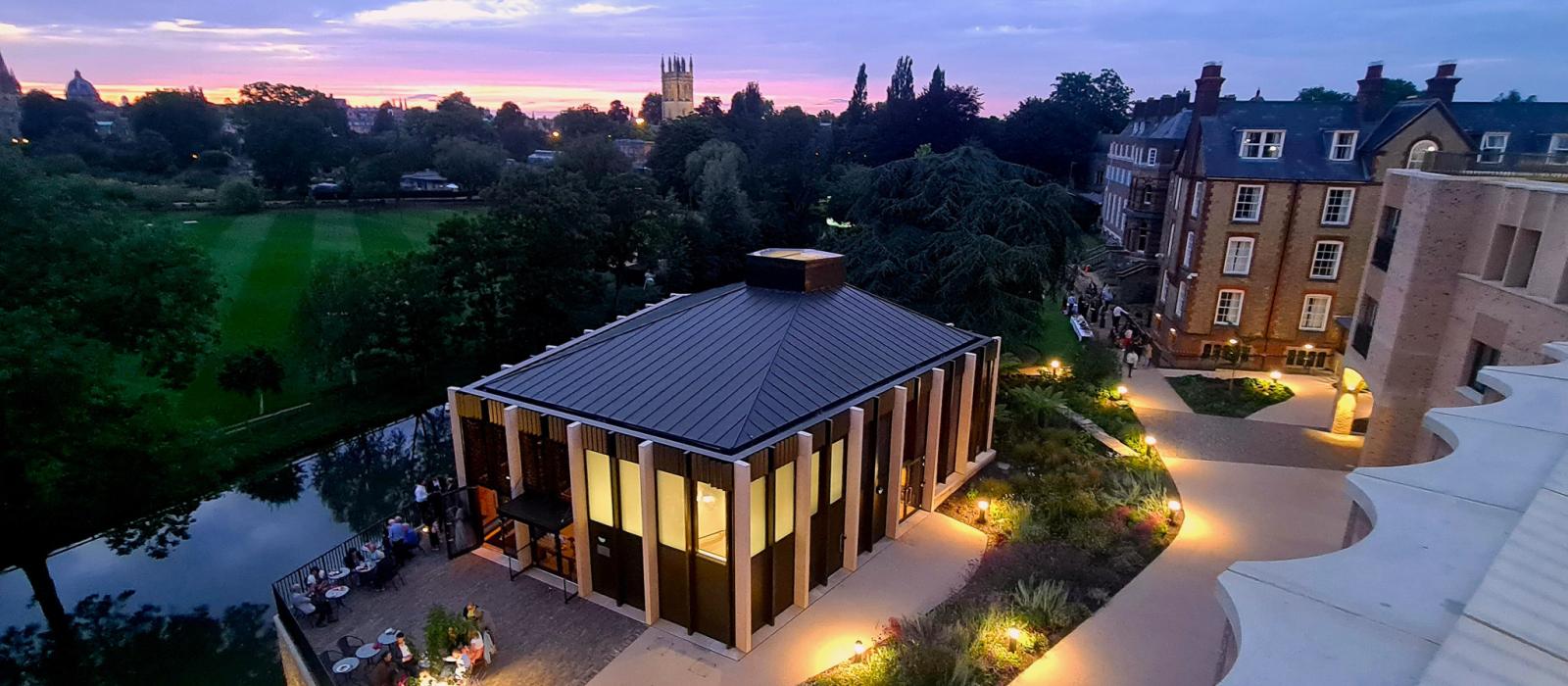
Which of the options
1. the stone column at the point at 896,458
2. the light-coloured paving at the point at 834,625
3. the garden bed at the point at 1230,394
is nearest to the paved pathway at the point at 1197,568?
the light-coloured paving at the point at 834,625

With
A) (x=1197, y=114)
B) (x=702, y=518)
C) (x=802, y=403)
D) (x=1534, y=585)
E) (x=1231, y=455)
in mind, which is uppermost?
(x=1197, y=114)

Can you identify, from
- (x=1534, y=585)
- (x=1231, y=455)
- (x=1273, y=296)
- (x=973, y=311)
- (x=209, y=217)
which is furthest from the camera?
(x=209, y=217)

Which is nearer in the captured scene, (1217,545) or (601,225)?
(1217,545)

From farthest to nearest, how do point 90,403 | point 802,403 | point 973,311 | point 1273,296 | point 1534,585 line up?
point 1273,296
point 973,311
point 90,403
point 802,403
point 1534,585

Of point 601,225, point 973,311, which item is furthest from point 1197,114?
point 601,225

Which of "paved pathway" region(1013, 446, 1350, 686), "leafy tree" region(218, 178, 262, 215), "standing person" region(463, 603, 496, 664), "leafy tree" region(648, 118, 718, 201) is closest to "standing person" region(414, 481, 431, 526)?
"standing person" region(463, 603, 496, 664)

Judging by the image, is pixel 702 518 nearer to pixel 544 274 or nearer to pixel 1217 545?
pixel 1217 545

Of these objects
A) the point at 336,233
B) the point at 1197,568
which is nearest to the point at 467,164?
the point at 336,233
